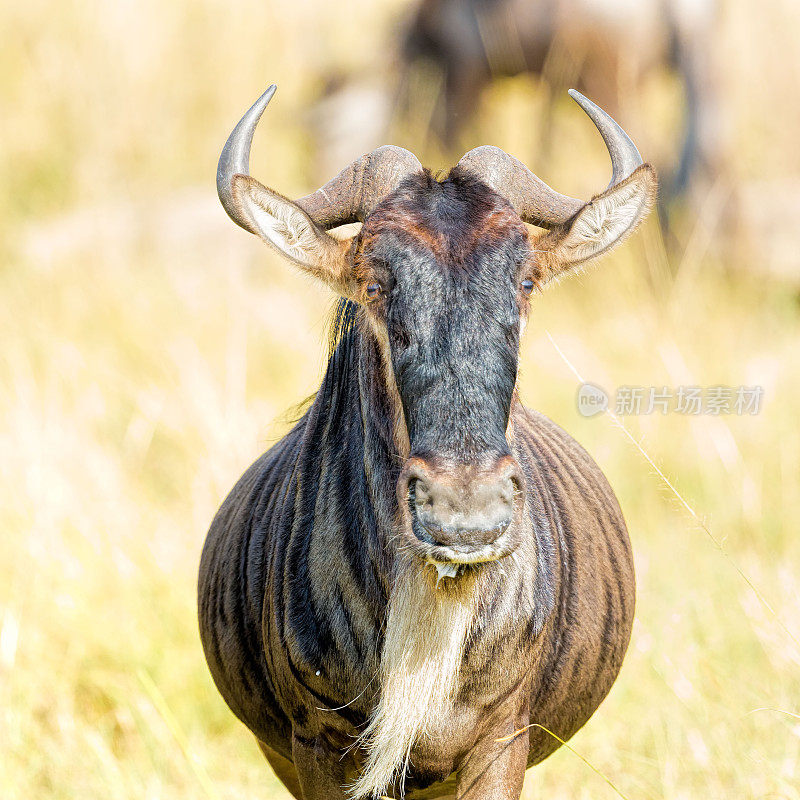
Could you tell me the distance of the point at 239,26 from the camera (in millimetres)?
13609

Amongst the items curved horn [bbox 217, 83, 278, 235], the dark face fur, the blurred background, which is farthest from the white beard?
curved horn [bbox 217, 83, 278, 235]

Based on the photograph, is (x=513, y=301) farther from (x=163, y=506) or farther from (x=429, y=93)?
(x=429, y=93)

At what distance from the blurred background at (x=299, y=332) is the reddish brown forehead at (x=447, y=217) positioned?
19.6 inches

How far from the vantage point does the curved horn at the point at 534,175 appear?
306 centimetres

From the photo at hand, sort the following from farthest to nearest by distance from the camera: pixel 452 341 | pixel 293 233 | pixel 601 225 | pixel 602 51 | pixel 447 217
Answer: pixel 602 51, pixel 601 225, pixel 293 233, pixel 447 217, pixel 452 341

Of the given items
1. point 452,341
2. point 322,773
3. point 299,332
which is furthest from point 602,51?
point 322,773

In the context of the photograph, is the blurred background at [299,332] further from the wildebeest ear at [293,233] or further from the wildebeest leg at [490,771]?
the wildebeest ear at [293,233]

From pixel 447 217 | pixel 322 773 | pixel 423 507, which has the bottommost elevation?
pixel 322 773

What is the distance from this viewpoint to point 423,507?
94.3 inches

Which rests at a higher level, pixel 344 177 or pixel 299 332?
pixel 299 332

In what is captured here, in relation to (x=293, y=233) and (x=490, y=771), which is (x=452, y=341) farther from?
(x=490, y=771)

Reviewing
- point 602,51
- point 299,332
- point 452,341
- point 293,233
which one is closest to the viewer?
point 452,341

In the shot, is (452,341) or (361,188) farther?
(361,188)

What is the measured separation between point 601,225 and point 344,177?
2.32 feet
